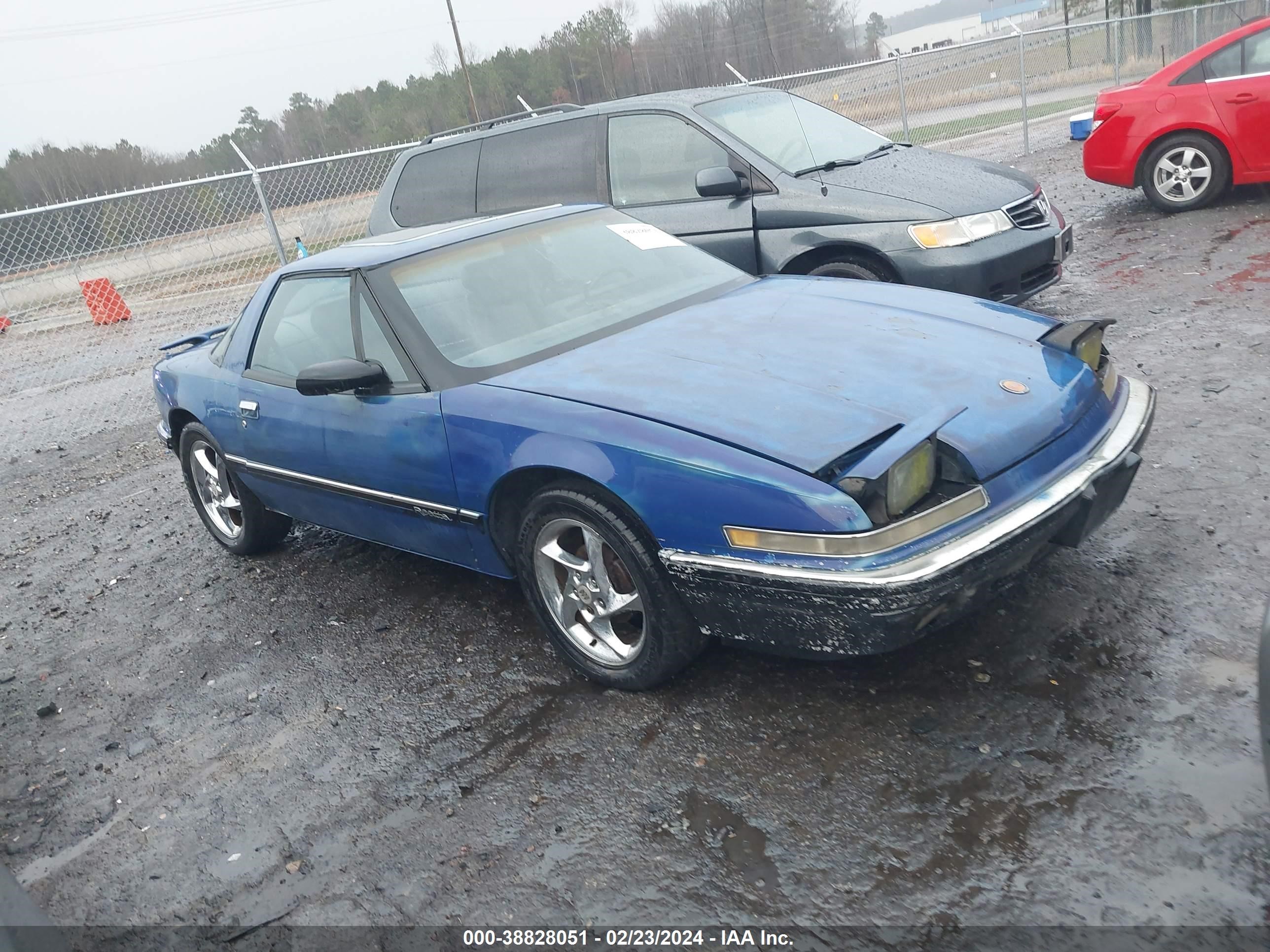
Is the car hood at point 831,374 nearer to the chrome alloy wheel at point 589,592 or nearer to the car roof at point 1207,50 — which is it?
the chrome alloy wheel at point 589,592

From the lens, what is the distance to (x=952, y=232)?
5902 mm

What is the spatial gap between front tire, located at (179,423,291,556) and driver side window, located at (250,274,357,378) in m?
0.69

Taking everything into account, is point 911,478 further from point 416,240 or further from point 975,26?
point 975,26

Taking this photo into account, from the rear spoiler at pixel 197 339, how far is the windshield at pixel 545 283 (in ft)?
6.95

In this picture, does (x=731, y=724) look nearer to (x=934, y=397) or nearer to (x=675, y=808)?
(x=675, y=808)

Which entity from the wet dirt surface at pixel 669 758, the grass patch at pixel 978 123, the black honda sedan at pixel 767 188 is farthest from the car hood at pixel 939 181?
the grass patch at pixel 978 123

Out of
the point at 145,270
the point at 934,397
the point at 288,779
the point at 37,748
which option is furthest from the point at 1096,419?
the point at 145,270

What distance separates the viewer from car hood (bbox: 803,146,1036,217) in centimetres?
608

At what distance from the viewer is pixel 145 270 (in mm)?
10672

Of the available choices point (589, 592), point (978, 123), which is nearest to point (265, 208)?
point (589, 592)

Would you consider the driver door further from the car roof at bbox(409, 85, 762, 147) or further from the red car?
the red car

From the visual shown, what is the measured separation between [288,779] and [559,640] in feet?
3.24

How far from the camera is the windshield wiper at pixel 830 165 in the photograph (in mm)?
6402

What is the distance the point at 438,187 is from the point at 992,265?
407 centimetres
